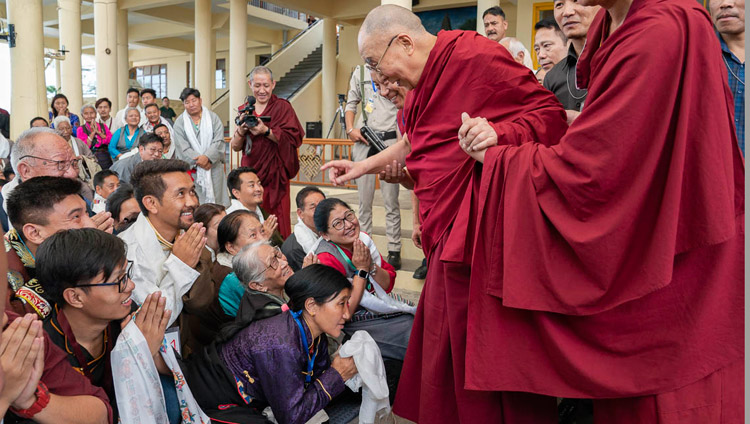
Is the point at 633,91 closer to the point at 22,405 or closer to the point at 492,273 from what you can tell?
the point at 492,273

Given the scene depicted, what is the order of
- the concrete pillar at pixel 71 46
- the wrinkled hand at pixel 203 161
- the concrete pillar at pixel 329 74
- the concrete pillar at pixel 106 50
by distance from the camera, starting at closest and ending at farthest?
1. the wrinkled hand at pixel 203 161
2. the concrete pillar at pixel 71 46
3. the concrete pillar at pixel 106 50
4. the concrete pillar at pixel 329 74

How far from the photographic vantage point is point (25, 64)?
26.3 feet

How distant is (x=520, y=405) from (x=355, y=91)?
3752 millimetres

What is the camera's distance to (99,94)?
38.2 feet

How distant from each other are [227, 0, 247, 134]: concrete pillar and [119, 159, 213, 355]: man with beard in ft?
29.5

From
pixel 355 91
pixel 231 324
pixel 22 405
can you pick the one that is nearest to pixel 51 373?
pixel 22 405

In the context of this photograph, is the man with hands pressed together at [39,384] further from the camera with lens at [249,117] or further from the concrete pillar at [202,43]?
the concrete pillar at [202,43]

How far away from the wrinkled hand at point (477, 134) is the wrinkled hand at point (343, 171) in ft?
1.90

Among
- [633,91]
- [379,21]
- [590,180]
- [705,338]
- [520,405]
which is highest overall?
A: [379,21]

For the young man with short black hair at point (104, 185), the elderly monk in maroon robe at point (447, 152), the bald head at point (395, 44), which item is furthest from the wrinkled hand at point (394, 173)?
the young man with short black hair at point (104, 185)

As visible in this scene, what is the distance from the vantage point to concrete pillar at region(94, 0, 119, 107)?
11422mm

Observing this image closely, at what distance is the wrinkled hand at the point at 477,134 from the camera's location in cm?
151

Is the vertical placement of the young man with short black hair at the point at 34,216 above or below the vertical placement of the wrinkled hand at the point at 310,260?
above

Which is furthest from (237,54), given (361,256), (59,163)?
(361,256)
